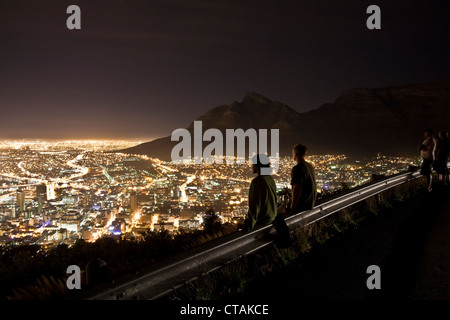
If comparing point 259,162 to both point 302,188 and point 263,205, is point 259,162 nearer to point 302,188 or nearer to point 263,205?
point 263,205

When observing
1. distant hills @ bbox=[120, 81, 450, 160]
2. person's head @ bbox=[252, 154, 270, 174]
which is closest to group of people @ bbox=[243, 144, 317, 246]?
person's head @ bbox=[252, 154, 270, 174]

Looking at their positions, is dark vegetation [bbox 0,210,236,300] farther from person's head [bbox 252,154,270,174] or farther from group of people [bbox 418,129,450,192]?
group of people [bbox 418,129,450,192]

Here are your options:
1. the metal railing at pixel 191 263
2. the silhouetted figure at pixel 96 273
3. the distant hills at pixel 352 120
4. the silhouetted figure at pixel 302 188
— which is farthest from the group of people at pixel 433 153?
the distant hills at pixel 352 120

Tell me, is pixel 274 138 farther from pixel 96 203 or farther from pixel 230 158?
pixel 96 203

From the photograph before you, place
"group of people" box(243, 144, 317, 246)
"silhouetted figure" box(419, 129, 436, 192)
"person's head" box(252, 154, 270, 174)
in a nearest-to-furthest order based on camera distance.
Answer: "group of people" box(243, 144, 317, 246) → "person's head" box(252, 154, 270, 174) → "silhouetted figure" box(419, 129, 436, 192)

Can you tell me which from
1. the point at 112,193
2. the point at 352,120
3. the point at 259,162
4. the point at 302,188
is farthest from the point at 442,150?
the point at 352,120

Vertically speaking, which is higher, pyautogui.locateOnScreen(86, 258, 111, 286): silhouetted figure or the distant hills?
the distant hills
